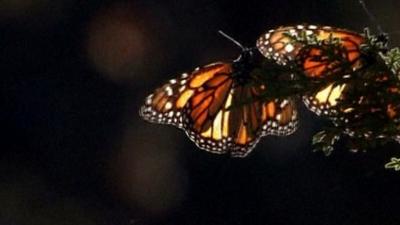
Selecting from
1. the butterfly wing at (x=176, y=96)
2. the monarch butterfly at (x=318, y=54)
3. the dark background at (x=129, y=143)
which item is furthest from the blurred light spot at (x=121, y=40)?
the monarch butterfly at (x=318, y=54)

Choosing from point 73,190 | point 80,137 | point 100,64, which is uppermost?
point 100,64

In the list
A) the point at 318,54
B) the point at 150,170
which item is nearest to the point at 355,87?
the point at 318,54

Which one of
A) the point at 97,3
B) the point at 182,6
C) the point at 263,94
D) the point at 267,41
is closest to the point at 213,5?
the point at 182,6

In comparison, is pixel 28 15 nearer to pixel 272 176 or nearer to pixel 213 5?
pixel 213 5

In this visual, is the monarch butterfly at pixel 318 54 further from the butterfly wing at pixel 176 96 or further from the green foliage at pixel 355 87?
the butterfly wing at pixel 176 96

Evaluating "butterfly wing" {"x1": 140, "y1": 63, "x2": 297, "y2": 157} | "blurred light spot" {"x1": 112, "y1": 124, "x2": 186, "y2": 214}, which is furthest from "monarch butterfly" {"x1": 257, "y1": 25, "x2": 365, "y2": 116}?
"blurred light spot" {"x1": 112, "y1": 124, "x2": 186, "y2": 214}

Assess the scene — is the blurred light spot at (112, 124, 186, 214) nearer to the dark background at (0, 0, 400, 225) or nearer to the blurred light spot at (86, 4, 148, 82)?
the dark background at (0, 0, 400, 225)

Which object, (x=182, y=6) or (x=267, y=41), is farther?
(x=182, y=6)

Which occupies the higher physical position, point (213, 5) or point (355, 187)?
point (213, 5)
